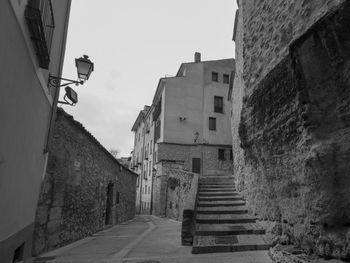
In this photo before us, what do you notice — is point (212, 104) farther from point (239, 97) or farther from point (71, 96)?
point (71, 96)

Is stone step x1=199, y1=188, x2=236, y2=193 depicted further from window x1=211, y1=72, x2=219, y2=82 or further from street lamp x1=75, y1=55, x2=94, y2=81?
window x1=211, y1=72, x2=219, y2=82

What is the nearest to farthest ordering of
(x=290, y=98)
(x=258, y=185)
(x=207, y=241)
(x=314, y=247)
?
(x=314, y=247)
(x=290, y=98)
(x=207, y=241)
(x=258, y=185)

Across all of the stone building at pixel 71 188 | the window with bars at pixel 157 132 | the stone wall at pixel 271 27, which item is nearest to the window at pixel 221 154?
the window with bars at pixel 157 132

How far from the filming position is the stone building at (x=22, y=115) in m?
2.92

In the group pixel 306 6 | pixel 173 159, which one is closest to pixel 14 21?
pixel 306 6

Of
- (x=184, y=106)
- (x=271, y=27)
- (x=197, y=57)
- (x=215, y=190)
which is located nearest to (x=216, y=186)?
(x=215, y=190)

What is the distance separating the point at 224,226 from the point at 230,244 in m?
0.90

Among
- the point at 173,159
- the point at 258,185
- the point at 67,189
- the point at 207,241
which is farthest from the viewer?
the point at 173,159

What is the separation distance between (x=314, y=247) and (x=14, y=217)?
4179mm

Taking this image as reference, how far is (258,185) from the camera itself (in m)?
5.73

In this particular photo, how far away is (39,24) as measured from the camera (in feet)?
10.9

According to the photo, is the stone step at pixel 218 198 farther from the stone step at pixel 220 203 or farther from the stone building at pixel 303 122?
the stone building at pixel 303 122

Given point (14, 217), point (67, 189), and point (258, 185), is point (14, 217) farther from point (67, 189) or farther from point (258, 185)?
point (258, 185)

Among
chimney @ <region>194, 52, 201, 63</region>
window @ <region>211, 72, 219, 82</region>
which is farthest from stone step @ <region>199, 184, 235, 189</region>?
chimney @ <region>194, 52, 201, 63</region>
